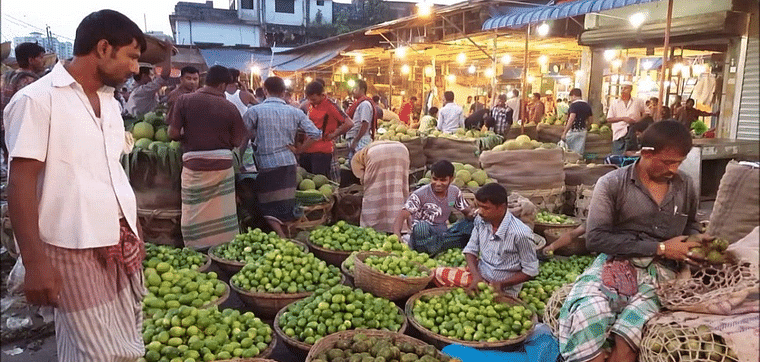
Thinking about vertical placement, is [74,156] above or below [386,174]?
above

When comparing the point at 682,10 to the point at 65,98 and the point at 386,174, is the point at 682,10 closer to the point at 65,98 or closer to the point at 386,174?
the point at 386,174

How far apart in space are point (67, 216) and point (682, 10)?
1071cm

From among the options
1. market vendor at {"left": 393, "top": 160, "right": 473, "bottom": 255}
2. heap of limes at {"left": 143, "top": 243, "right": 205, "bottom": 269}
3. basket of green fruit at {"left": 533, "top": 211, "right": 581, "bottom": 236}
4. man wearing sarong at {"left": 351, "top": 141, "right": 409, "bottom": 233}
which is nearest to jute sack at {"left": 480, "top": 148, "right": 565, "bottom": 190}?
basket of green fruit at {"left": 533, "top": 211, "right": 581, "bottom": 236}

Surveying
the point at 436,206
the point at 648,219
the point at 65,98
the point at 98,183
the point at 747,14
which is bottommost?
the point at 436,206

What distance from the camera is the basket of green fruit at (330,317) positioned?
327 cm

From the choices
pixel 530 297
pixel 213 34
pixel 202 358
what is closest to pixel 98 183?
pixel 202 358

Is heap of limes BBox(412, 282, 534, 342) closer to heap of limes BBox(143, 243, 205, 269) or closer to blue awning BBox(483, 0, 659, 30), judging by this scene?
heap of limes BBox(143, 243, 205, 269)

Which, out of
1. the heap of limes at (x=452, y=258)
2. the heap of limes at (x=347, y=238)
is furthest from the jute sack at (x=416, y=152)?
the heap of limes at (x=452, y=258)

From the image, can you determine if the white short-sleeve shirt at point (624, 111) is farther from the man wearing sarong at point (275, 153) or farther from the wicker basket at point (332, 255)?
the wicker basket at point (332, 255)

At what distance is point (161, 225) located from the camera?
5.38 m

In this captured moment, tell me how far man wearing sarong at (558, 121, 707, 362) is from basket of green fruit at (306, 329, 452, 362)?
0.73 meters

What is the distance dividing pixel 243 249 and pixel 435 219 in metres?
1.76

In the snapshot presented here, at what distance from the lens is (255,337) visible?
3.20 m

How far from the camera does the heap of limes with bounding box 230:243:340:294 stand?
3922mm
